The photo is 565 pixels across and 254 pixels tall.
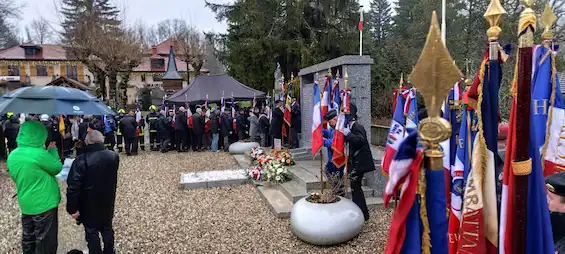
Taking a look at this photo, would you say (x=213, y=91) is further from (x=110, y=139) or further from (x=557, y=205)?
(x=557, y=205)

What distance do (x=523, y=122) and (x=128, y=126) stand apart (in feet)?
45.6

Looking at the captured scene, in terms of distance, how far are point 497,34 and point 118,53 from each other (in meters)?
25.5

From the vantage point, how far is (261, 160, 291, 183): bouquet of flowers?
859 cm

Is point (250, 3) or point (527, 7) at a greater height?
point (250, 3)

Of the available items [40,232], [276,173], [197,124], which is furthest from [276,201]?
[197,124]

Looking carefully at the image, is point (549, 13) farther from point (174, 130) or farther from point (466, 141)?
point (174, 130)

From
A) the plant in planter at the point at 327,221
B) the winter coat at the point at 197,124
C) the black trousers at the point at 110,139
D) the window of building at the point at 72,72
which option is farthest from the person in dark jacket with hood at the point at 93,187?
the window of building at the point at 72,72

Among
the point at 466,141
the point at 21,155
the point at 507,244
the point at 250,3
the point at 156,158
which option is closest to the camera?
the point at 507,244

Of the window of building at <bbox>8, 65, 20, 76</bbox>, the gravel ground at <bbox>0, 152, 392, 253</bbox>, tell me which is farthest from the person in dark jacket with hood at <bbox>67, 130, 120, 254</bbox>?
the window of building at <bbox>8, 65, 20, 76</bbox>

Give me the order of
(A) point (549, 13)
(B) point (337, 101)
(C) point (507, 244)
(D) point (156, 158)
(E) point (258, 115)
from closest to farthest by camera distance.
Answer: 1. (C) point (507, 244)
2. (A) point (549, 13)
3. (B) point (337, 101)
4. (D) point (156, 158)
5. (E) point (258, 115)

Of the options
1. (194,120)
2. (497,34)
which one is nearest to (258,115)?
(194,120)

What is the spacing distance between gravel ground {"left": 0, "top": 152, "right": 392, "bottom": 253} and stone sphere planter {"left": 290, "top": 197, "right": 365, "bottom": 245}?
18 cm

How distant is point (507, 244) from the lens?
215 cm

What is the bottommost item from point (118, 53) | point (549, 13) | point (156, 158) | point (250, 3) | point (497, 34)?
point (156, 158)
